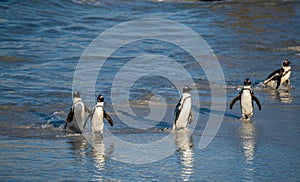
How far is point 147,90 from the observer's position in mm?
12336

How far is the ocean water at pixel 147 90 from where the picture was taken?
732 centimetres

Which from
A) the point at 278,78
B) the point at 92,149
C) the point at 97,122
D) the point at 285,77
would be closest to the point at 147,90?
the point at 278,78

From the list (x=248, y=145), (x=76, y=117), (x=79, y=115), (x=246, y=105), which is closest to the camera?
(x=248, y=145)

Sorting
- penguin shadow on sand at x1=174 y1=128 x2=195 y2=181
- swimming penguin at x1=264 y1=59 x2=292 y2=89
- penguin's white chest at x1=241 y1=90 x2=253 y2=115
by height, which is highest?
swimming penguin at x1=264 y1=59 x2=292 y2=89

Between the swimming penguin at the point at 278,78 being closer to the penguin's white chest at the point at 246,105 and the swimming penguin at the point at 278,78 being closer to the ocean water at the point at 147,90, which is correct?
the ocean water at the point at 147,90

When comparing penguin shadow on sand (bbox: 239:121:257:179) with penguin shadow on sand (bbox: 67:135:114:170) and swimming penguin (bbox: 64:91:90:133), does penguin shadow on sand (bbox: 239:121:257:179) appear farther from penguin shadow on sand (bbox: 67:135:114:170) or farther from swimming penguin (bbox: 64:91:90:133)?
swimming penguin (bbox: 64:91:90:133)

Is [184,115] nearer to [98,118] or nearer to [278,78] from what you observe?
[98,118]

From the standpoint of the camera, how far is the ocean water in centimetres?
732

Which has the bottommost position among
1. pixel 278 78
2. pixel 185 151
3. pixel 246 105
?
pixel 185 151

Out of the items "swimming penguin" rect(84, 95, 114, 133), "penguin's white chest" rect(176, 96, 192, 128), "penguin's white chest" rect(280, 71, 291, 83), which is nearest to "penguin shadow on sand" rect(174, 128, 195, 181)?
"penguin's white chest" rect(176, 96, 192, 128)

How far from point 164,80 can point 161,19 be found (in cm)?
900

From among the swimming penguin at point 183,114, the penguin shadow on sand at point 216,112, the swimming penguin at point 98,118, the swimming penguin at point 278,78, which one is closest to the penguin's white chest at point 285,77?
the swimming penguin at point 278,78

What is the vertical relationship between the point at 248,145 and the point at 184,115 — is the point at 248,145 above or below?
below

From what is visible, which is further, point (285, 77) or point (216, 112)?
point (285, 77)
